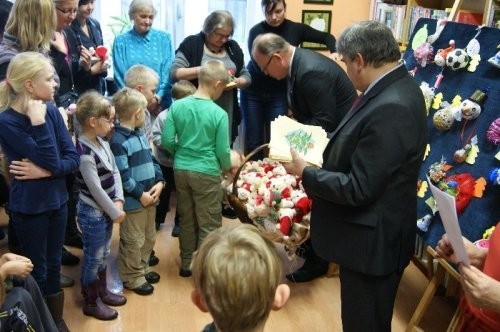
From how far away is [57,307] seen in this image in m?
2.33

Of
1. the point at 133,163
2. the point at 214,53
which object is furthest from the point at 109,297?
the point at 214,53

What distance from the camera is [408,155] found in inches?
66.7

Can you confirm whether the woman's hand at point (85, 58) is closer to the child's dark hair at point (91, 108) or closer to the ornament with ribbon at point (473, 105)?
the child's dark hair at point (91, 108)

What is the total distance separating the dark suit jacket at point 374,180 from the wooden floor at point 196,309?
91cm

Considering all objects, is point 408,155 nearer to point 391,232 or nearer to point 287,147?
point 391,232

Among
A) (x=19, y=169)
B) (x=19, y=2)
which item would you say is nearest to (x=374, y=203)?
(x=19, y=169)

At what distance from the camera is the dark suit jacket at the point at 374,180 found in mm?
1663

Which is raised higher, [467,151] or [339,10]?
[339,10]

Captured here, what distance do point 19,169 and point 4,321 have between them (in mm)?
697

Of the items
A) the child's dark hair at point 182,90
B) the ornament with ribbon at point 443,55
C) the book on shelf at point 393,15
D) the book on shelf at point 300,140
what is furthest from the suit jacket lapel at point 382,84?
the book on shelf at point 393,15

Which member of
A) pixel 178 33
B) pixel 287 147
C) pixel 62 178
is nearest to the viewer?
pixel 62 178

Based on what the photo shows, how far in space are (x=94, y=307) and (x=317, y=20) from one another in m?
3.01

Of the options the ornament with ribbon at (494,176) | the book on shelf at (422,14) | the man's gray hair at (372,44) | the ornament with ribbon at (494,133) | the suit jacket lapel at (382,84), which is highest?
the book on shelf at (422,14)

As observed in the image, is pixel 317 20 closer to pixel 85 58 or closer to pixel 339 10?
pixel 339 10
